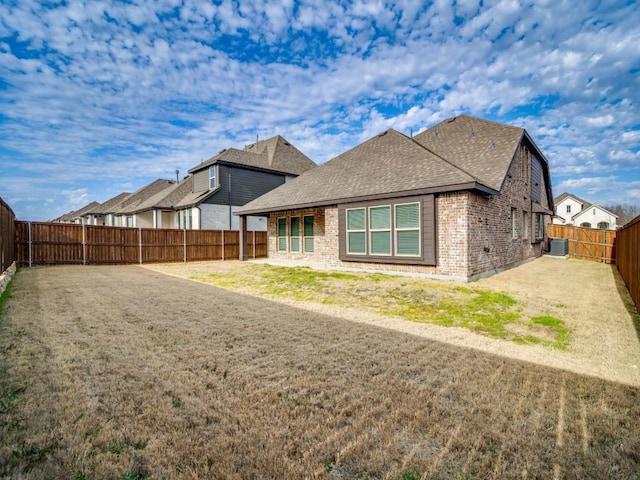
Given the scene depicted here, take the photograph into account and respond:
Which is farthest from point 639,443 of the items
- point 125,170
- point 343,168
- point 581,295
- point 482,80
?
point 125,170

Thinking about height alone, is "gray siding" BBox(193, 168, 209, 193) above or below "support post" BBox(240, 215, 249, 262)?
above

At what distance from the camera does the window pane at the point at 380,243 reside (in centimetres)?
1047

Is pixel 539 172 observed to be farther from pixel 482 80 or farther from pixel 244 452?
→ pixel 244 452

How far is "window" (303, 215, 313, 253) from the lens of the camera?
15.1 meters

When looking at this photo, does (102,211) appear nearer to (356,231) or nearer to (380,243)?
(356,231)

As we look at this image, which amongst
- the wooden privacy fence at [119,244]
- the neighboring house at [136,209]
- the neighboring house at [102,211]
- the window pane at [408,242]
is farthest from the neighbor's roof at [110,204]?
the window pane at [408,242]

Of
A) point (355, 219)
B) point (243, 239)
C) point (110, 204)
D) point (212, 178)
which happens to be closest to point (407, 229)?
point (355, 219)

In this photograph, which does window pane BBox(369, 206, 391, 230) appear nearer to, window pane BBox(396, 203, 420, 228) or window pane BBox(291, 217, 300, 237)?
window pane BBox(396, 203, 420, 228)

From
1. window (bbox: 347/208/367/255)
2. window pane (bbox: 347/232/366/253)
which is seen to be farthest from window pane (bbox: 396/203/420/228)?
window pane (bbox: 347/232/366/253)

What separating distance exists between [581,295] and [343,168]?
32.5 ft

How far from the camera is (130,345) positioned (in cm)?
407

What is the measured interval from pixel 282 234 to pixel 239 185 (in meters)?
7.75

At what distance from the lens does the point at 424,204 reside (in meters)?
9.52

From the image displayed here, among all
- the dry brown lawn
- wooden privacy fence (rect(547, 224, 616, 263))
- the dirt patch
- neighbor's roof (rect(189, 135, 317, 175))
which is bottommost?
the dirt patch
